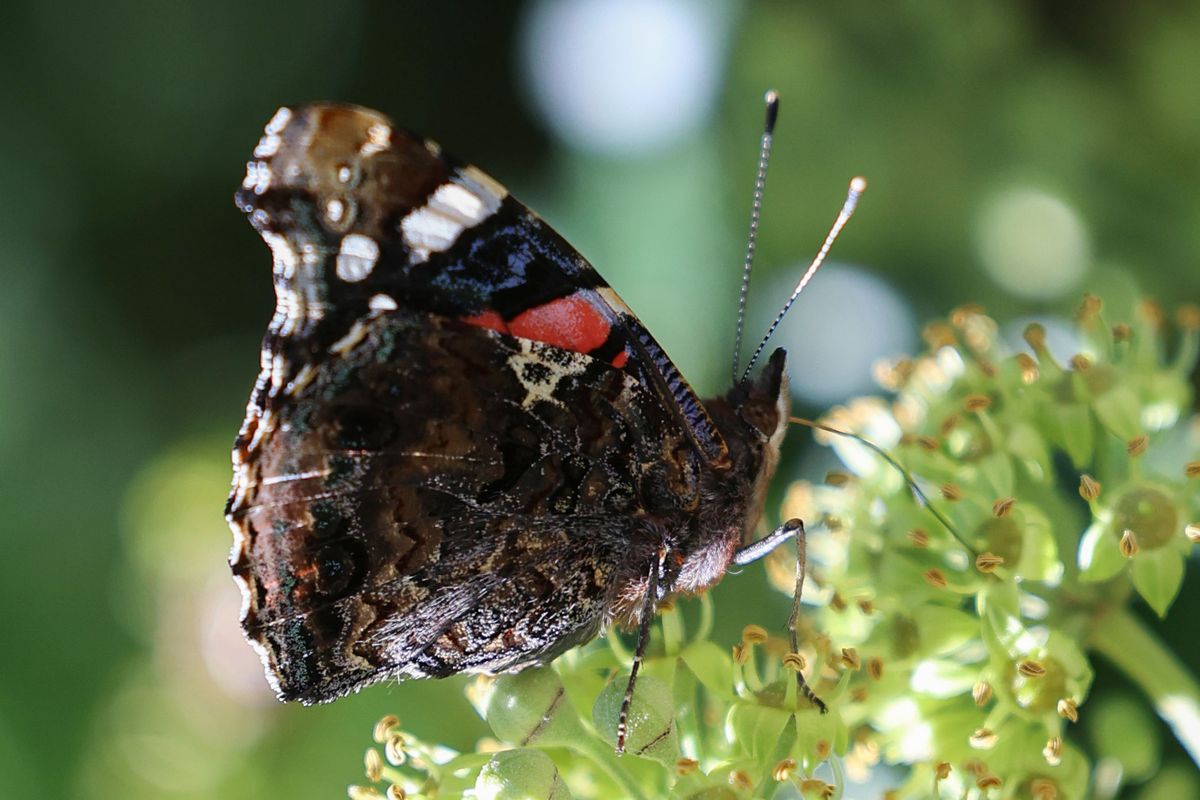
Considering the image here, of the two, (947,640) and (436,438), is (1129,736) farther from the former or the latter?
(436,438)

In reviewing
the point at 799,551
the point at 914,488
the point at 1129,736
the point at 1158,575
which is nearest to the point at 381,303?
the point at 799,551

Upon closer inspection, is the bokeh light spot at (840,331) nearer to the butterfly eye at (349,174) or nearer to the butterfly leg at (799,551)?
the butterfly leg at (799,551)

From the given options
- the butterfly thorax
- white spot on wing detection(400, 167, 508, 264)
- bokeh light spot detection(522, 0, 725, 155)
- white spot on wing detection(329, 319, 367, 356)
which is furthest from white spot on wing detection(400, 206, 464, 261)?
bokeh light spot detection(522, 0, 725, 155)

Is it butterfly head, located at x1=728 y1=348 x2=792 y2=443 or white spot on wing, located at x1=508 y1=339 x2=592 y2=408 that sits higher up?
white spot on wing, located at x1=508 y1=339 x2=592 y2=408

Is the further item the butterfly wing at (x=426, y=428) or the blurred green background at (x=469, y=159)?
the blurred green background at (x=469, y=159)

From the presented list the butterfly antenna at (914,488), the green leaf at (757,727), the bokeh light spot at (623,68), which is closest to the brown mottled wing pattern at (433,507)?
the green leaf at (757,727)

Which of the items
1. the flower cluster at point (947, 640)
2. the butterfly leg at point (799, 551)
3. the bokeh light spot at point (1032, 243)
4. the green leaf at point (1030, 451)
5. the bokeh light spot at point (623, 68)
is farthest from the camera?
the bokeh light spot at point (623, 68)

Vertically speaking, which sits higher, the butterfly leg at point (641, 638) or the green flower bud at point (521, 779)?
the butterfly leg at point (641, 638)

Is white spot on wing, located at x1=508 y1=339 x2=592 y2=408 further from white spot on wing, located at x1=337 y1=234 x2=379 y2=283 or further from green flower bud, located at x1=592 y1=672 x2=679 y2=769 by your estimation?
green flower bud, located at x1=592 y1=672 x2=679 y2=769
